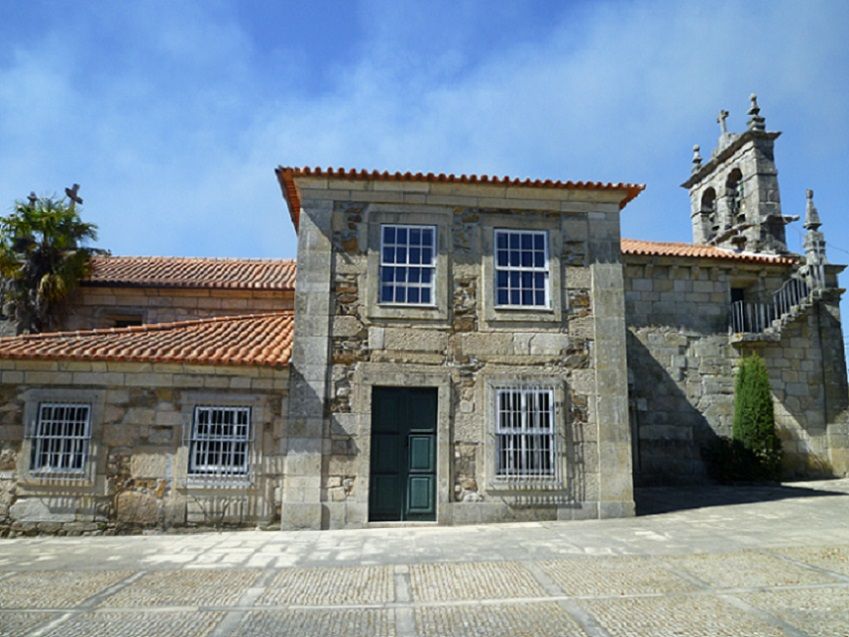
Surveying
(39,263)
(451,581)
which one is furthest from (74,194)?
(451,581)

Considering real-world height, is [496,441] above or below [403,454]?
above

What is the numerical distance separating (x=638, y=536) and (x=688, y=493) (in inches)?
204

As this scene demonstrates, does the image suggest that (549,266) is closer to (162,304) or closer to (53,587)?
(53,587)

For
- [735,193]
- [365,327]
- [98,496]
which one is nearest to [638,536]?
[365,327]

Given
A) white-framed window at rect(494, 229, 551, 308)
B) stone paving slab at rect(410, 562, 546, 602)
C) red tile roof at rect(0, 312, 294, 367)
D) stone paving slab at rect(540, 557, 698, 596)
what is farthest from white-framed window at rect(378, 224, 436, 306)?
stone paving slab at rect(540, 557, 698, 596)

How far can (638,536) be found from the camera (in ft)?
27.4

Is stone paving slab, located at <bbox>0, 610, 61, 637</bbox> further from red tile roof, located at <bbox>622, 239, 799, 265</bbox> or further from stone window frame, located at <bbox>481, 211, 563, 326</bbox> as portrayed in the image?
red tile roof, located at <bbox>622, 239, 799, 265</bbox>

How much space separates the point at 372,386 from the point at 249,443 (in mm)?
2094

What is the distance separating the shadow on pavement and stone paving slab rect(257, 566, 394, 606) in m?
5.72

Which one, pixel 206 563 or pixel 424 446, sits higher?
pixel 424 446

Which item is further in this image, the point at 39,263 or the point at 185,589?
the point at 39,263

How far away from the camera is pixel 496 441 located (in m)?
9.85

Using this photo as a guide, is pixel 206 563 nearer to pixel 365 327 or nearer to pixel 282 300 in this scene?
pixel 365 327

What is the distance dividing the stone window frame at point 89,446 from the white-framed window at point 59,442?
4cm
